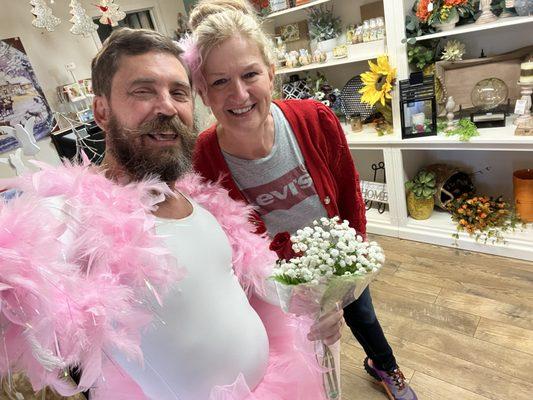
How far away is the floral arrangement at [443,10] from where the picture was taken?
2.05 metres

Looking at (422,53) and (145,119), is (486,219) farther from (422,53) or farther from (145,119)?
(145,119)

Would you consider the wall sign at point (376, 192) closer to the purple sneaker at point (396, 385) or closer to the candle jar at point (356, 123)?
the candle jar at point (356, 123)

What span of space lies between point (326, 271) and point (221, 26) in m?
0.74

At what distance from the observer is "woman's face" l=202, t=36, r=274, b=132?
1.03 metres

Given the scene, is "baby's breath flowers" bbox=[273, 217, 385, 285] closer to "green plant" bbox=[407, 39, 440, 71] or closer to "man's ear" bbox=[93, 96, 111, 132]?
"man's ear" bbox=[93, 96, 111, 132]

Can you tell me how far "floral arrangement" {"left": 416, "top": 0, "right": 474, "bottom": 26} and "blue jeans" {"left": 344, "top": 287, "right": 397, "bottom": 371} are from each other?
165cm

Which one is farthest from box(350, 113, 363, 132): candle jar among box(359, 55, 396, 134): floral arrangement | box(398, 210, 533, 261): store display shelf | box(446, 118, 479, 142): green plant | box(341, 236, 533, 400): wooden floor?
box(341, 236, 533, 400): wooden floor

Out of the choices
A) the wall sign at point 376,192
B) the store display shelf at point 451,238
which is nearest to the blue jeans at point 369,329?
the store display shelf at point 451,238

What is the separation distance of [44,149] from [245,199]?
2240 mm

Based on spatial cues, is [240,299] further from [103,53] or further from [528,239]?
[528,239]

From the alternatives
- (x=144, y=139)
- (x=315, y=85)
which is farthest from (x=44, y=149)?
(x=144, y=139)

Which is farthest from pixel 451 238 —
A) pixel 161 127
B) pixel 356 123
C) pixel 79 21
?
pixel 79 21

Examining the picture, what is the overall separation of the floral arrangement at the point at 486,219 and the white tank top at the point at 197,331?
2.00m

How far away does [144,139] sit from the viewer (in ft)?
2.69
